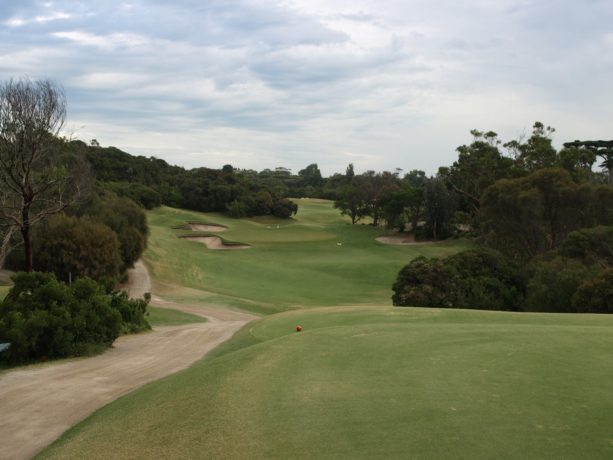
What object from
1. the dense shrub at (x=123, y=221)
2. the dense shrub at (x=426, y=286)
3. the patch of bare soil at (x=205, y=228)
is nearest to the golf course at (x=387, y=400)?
the dense shrub at (x=426, y=286)

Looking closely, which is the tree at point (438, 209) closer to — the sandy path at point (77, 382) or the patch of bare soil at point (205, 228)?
the patch of bare soil at point (205, 228)

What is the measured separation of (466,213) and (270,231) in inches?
1053

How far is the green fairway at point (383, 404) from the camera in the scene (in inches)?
261

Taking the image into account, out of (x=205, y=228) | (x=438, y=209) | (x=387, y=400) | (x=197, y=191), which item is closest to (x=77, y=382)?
(x=387, y=400)

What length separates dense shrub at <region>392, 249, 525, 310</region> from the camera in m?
34.5

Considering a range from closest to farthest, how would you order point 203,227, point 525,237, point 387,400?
point 387,400 → point 525,237 → point 203,227

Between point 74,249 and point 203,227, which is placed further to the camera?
point 203,227

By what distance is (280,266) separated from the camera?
186 ft

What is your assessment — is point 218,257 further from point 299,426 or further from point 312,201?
point 312,201

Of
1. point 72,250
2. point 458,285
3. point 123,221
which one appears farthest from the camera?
point 123,221

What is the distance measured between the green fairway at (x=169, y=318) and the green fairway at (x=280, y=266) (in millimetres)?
5855

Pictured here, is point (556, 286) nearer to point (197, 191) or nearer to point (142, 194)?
point (142, 194)

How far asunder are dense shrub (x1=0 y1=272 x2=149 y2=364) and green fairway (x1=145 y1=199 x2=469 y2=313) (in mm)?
17678

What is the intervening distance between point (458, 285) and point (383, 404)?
1131 inches
